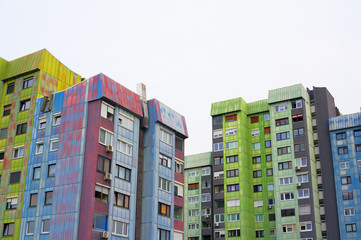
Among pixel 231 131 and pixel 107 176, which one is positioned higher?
pixel 231 131

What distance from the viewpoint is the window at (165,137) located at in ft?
205

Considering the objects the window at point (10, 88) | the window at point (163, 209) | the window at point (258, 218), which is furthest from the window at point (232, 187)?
the window at point (10, 88)

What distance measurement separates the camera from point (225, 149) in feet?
305

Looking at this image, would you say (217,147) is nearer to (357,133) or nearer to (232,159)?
(232,159)

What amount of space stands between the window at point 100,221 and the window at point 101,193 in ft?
5.60

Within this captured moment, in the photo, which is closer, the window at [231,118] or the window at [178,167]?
the window at [178,167]

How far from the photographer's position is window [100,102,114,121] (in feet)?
177

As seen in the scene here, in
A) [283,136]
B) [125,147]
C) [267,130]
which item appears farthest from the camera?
[267,130]

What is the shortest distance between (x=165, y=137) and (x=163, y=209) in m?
9.76

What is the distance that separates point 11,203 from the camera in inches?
2189

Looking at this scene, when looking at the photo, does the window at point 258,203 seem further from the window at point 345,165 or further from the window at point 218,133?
the window at point 345,165

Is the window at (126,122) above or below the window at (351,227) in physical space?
above

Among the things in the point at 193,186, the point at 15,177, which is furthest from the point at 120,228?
the point at 193,186

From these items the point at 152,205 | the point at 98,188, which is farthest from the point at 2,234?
the point at 152,205
